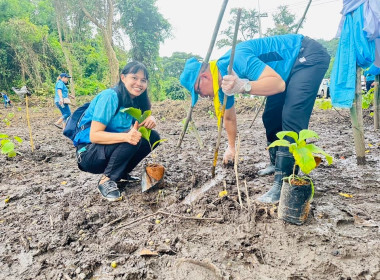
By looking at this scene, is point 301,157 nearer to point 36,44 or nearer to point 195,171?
point 195,171

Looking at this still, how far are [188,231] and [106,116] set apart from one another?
1.20m

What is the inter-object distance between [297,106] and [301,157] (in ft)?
2.15

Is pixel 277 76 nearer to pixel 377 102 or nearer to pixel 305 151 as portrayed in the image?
pixel 305 151

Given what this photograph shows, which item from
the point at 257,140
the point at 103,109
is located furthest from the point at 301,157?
the point at 257,140

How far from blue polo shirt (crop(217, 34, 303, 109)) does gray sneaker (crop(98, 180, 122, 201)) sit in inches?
54.9

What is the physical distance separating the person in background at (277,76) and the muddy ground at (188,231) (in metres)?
0.44

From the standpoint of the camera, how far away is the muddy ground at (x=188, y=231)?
1.47m

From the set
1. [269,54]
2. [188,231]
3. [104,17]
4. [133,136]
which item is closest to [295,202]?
[188,231]

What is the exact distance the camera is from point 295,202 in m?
1.74

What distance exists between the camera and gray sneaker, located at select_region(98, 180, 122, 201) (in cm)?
238

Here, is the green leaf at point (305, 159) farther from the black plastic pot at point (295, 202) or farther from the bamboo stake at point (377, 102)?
the bamboo stake at point (377, 102)

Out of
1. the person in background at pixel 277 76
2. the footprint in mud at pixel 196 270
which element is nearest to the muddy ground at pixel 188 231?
the footprint in mud at pixel 196 270

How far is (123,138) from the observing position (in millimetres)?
2314

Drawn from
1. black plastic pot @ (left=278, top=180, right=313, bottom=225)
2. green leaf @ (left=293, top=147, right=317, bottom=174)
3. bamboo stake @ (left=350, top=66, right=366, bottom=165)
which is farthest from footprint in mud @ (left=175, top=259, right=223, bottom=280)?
bamboo stake @ (left=350, top=66, right=366, bottom=165)
